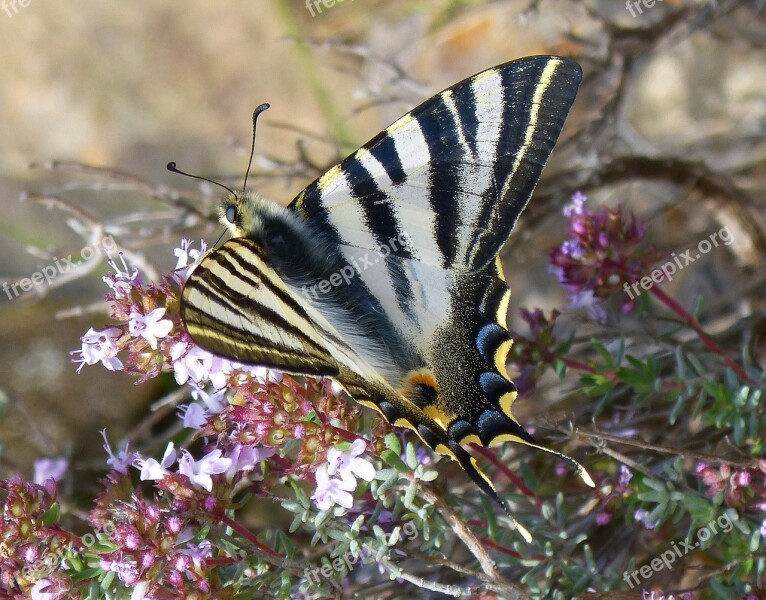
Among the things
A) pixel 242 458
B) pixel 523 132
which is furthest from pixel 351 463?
pixel 523 132

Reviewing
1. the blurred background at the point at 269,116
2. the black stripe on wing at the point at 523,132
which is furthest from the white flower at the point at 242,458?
the blurred background at the point at 269,116

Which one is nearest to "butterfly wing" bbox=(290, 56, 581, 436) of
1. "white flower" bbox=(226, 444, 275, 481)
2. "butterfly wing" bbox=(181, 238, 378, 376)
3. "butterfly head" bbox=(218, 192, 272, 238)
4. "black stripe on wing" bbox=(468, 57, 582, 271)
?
"black stripe on wing" bbox=(468, 57, 582, 271)

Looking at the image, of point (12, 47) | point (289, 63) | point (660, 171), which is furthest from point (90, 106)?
point (660, 171)

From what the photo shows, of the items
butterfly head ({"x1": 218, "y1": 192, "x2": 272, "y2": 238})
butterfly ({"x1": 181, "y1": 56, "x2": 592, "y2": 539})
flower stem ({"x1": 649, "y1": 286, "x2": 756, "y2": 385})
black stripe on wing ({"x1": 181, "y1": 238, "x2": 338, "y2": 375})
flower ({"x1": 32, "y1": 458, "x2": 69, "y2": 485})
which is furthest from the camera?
flower ({"x1": 32, "y1": 458, "x2": 69, "y2": 485})

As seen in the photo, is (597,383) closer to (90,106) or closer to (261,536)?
(261,536)

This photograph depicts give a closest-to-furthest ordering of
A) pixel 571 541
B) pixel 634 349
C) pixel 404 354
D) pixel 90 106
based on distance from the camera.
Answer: pixel 404 354 < pixel 571 541 < pixel 634 349 < pixel 90 106

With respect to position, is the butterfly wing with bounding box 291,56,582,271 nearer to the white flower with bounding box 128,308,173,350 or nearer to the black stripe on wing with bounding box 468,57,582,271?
the black stripe on wing with bounding box 468,57,582,271

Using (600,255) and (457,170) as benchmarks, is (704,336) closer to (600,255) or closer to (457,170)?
(600,255)
